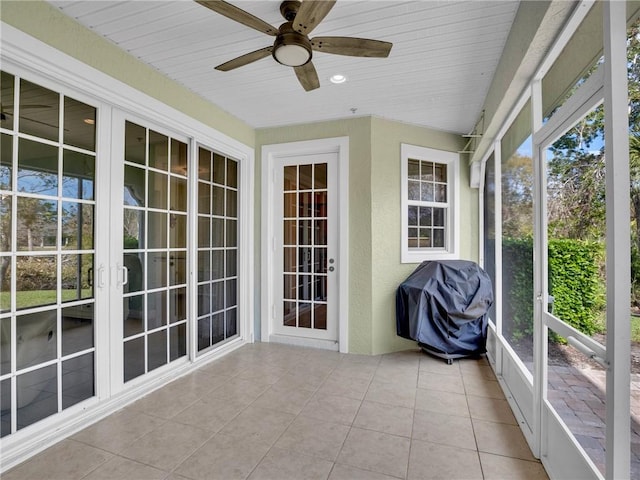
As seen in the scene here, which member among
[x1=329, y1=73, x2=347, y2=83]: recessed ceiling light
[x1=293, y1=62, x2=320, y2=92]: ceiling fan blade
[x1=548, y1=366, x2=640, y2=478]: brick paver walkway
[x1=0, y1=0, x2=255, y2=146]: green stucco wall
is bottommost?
[x1=548, y1=366, x2=640, y2=478]: brick paver walkway

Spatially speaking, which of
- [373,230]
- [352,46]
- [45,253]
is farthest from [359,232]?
[45,253]

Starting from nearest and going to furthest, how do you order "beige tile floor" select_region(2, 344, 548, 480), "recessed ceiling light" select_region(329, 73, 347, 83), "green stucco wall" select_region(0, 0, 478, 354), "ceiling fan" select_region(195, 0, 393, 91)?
"ceiling fan" select_region(195, 0, 393, 91)
"beige tile floor" select_region(2, 344, 548, 480)
"recessed ceiling light" select_region(329, 73, 347, 83)
"green stucco wall" select_region(0, 0, 478, 354)

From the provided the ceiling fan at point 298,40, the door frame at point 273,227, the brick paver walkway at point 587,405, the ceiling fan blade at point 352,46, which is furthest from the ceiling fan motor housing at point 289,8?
the brick paver walkway at point 587,405

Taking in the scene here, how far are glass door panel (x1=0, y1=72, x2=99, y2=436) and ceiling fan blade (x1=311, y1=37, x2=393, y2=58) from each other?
5.72 ft

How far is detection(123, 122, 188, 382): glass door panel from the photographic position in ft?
8.68

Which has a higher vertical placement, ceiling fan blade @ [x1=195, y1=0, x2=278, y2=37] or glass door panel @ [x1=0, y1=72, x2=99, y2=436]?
ceiling fan blade @ [x1=195, y1=0, x2=278, y2=37]

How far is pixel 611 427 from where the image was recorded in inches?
44.8

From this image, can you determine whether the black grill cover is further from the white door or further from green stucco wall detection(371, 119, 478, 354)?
the white door

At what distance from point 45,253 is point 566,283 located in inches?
121

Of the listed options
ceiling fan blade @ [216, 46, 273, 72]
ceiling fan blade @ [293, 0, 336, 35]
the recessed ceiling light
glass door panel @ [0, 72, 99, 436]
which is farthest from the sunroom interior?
ceiling fan blade @ [293, 0, 336, 35]

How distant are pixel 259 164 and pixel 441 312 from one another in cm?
274

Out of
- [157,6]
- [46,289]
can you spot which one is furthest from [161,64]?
[46,289]

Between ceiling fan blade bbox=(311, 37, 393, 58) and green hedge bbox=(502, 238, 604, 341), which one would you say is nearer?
green hedge bbox=(502, 238, 604, 341)

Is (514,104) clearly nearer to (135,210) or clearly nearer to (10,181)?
(135,210)
